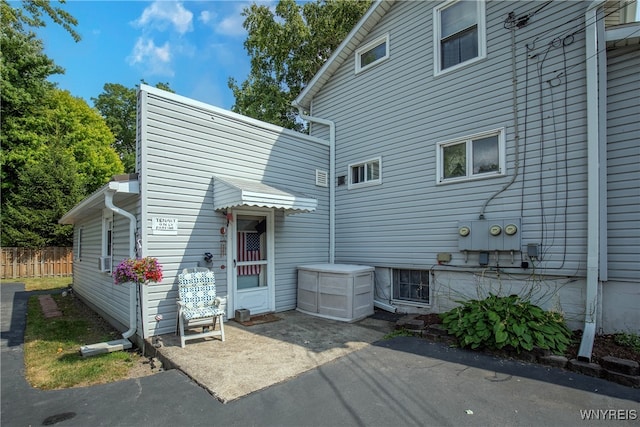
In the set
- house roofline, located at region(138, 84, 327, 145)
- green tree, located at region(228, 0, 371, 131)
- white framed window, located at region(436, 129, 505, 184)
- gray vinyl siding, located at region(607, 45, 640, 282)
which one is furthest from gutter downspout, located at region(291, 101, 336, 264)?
green tree, located at region(228, 0, 371, 131)

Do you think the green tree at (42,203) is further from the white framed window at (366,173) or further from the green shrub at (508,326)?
the green shrub at (508,326)

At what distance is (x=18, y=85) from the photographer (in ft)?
54.1

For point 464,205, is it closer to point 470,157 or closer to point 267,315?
point 470,157

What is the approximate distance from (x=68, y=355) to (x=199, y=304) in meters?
1.96

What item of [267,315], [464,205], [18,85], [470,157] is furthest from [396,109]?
[18,85]

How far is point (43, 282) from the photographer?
14.1m

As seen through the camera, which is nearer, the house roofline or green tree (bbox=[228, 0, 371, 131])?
the house roofline

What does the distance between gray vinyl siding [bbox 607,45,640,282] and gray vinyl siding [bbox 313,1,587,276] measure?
369mm

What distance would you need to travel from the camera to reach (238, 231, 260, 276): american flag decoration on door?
22.2ft

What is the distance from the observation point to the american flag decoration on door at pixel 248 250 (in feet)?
22.2

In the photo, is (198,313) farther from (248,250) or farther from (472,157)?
(472,157)

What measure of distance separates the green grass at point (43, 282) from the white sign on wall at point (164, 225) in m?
10.5

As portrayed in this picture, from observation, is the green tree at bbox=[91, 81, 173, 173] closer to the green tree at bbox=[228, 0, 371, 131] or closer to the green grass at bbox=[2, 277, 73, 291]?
the green grass at bbox=[2, 277, 73, 291]

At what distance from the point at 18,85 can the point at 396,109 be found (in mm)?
19776
